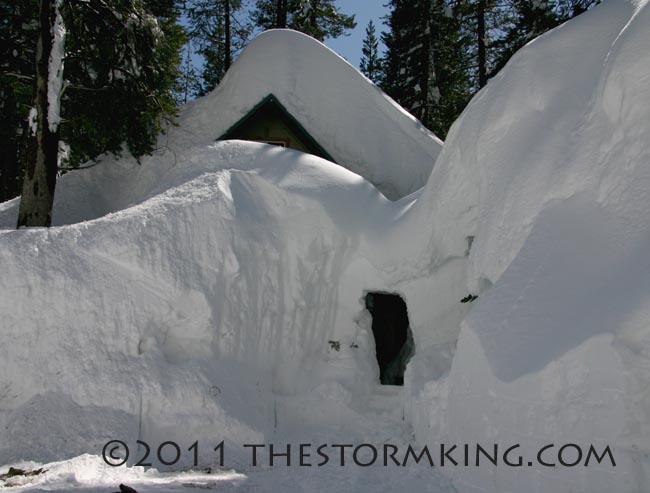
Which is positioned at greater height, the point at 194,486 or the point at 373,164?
the point at 373,164

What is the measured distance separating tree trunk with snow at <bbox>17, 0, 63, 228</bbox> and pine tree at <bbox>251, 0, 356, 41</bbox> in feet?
35.4

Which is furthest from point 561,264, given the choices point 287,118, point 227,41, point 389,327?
point 227,41

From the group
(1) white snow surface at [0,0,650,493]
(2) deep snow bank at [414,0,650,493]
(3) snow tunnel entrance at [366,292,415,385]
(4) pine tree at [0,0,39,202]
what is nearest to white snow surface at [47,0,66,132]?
(4) pine tree at [0,0,39,202]

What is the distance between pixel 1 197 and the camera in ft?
57.6

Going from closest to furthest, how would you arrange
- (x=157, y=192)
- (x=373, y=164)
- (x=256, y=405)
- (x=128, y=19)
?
(x=256, y=405)
(x=157, y=192)
(x=128, y=19)
(x=373, y=164)

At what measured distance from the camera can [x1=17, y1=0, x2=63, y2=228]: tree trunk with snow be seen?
8.70 metres

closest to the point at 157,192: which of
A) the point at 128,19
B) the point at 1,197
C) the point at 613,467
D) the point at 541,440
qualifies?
the point at 128,19

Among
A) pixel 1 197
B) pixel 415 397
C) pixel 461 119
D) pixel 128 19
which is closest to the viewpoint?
pixel 415 397

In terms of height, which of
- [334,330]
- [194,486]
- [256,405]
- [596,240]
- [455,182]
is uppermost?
[455,182]

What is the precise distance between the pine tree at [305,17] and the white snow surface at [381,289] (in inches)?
428

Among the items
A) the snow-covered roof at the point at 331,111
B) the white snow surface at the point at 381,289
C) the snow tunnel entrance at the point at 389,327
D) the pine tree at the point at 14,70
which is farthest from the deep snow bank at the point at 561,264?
the pine tree at the point at 14,70

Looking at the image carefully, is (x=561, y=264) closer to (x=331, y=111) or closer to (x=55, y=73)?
(x=55, y=73)

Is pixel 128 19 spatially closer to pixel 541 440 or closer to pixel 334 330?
pixel 334 330

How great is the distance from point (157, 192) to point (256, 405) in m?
3.74
